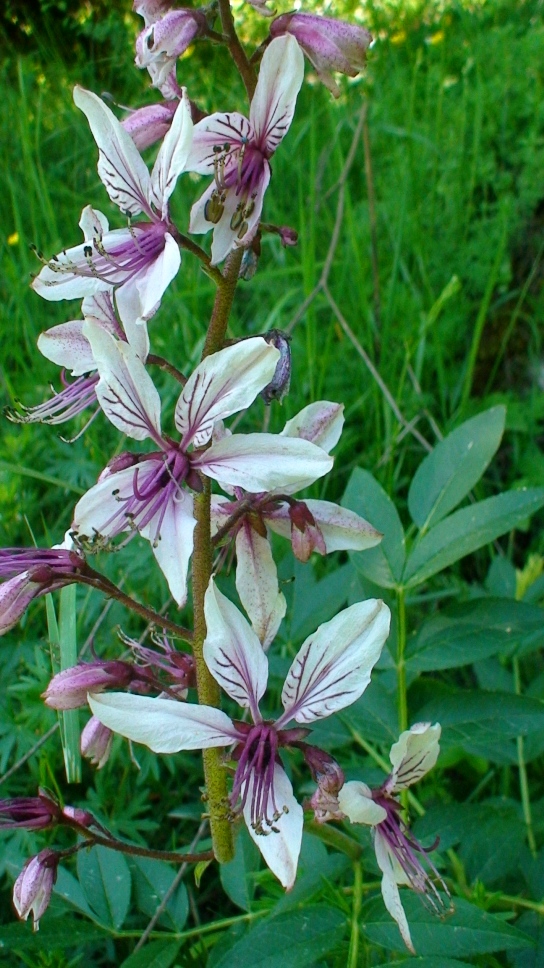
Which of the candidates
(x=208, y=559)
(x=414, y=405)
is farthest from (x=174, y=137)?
(x=414, y=405)

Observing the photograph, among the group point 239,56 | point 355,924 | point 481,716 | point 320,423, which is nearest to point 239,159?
point 239,56

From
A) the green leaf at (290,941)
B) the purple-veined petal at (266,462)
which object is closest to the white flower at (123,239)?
the purple-veined petal at (266,462)

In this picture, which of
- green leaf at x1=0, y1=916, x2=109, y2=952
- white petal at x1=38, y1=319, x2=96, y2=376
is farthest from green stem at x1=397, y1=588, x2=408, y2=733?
white petal at x1=38, y1=319, x2=96, y2=376

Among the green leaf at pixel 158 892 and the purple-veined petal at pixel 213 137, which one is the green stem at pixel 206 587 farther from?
the green leaf at pixel 158 892

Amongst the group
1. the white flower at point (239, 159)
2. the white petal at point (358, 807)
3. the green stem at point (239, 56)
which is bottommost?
the white petal at point (358, 807)

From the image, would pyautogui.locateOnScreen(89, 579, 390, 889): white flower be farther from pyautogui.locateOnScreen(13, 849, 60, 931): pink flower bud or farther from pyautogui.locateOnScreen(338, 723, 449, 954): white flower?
pyautogui.locateOnScreen(13, 849, 60, 931): pink flower bud
